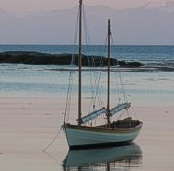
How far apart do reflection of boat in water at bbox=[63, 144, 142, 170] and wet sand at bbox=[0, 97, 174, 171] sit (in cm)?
28

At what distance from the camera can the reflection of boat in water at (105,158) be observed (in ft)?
88.9

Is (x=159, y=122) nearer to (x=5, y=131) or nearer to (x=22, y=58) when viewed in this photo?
(x=5, y=131)

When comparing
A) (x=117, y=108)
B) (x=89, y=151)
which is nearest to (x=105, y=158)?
(x=89, y=151)

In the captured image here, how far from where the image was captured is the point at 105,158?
28.6 m

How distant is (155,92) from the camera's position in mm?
59188

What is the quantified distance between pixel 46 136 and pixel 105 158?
5.01 metres

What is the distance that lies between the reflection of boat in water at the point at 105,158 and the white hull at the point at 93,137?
304 millimetres

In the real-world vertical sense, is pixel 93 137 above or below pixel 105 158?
above

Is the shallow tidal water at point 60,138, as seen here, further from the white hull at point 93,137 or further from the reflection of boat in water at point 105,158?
the white hull at point 93,137

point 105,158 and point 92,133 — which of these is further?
point 92,133

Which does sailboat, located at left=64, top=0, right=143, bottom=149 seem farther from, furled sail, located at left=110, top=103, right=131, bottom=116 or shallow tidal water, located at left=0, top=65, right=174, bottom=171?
furled sail, located at left=110, top=103, right=131, bottom=116

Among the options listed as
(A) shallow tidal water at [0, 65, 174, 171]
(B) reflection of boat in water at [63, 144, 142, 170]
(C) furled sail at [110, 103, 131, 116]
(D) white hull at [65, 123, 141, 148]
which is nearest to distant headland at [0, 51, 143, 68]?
(A) shallow tidal water at [0, 65, 174, 171]

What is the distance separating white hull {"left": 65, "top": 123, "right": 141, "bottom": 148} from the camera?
2970 centimetres

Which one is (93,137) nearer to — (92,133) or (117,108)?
(92,133)
